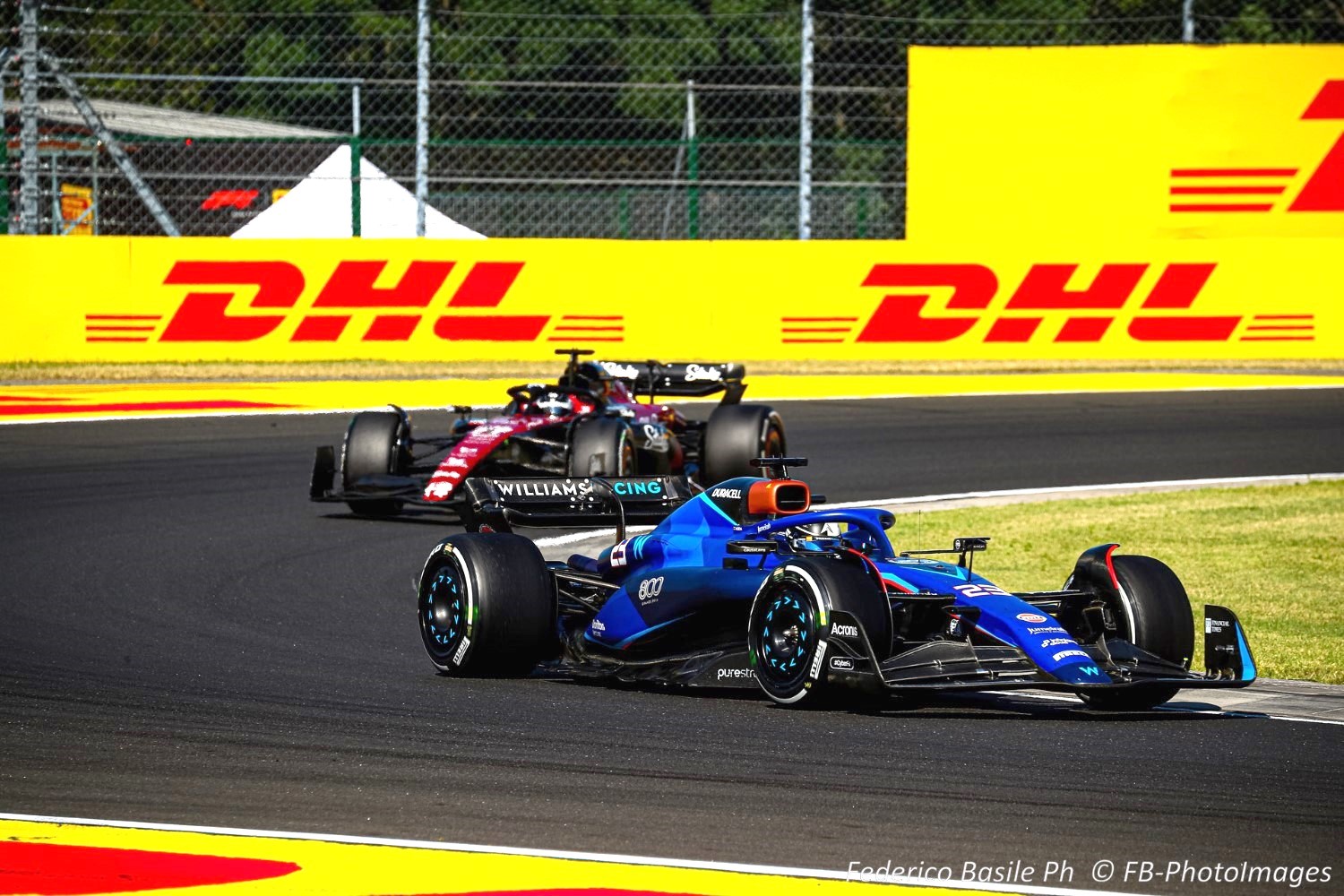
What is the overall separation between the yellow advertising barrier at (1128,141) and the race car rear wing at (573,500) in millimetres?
14967

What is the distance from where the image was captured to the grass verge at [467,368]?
22281 millimetres

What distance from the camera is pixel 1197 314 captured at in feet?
78.6

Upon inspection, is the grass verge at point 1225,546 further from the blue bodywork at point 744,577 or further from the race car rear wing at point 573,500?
the race car rear wing at point 573,500

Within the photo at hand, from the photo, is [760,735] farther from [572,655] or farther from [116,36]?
[116,36]

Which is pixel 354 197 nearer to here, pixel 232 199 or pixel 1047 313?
pixel 232 199

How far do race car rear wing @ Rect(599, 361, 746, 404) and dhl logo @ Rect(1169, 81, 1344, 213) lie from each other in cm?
1099

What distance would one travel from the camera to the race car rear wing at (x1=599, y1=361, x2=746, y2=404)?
15.8 metres

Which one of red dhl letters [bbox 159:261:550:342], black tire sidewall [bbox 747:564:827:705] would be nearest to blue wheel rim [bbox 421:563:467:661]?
black tire sidewall [bbox 747:564:827:705]

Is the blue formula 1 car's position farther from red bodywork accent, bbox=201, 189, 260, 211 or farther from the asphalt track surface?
red bodywork accent, bbox=201, 189, 260, 211

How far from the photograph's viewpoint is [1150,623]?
26.7 ft

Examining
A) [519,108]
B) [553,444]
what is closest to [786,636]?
[553,444]

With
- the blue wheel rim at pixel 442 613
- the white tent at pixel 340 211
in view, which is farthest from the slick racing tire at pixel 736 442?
the white tent at pixel 340 211

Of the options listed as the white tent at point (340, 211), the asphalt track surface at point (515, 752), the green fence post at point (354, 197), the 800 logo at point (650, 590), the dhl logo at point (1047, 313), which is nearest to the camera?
the asphalt track surface at point (515, 752)

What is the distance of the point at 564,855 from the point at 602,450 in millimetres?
8096
